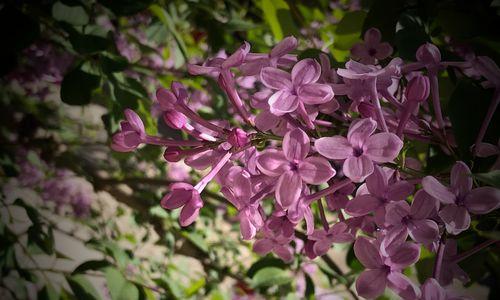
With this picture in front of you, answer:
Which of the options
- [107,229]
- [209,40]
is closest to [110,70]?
[209,40]

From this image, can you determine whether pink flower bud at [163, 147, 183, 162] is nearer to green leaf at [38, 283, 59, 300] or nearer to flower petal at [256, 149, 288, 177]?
flower petal at [256, 149, 288, 177]

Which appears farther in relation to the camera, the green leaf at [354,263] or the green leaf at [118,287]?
the green leaf at [354,263]

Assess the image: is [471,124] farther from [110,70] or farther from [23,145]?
[23,145]

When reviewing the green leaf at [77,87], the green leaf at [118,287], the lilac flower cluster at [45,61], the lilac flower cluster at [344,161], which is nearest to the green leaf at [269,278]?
the green leaf at [118,287]

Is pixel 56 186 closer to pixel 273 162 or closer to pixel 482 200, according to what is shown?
pixel 273 162

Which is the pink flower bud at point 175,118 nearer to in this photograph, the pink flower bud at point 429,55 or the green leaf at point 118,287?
the pink flower bud at point 429,55

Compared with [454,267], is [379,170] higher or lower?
higher

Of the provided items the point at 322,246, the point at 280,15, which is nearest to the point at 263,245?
the point at 322,246
